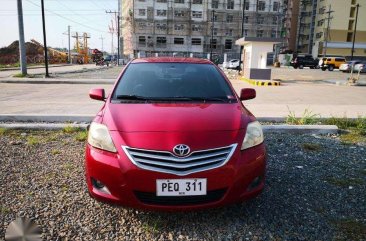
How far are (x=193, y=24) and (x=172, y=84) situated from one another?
6417cm

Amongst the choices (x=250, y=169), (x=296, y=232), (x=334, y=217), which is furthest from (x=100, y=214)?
(x=334, y=217)

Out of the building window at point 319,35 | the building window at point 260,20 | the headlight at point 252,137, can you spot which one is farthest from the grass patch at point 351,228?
the building window at point 319,35

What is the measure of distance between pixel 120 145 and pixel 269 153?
2.97 metres

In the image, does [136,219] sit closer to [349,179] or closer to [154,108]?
[154,108]

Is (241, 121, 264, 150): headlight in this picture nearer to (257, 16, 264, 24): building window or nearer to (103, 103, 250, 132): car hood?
(103, 103, 250, 132): car hood

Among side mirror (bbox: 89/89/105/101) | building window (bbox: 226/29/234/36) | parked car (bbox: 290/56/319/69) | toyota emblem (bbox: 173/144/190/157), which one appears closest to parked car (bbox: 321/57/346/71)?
parked car (bbox: 290/56/319/69)

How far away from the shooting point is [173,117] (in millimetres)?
3176

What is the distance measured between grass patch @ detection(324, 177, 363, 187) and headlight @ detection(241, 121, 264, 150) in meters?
1.51

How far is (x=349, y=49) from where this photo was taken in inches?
2576

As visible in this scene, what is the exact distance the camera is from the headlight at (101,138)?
2.92m

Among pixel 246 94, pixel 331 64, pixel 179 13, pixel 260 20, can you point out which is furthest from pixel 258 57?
pixel 260 20

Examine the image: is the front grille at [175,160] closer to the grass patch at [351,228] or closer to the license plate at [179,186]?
the license plate at [179,186]

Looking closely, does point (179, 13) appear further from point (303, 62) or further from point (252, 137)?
point (252, 137)

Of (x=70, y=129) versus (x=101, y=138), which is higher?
(x=101, y=138)
